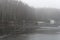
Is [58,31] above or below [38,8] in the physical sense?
below

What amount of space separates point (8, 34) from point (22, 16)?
131 cm

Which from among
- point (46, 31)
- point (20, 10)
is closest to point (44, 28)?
point (46, 31)

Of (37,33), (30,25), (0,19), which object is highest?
(0,19)

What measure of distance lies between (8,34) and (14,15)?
3.60 feet

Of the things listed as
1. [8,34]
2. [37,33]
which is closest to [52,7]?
[37,33]

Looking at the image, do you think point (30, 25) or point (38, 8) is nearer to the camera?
point (38, 8)

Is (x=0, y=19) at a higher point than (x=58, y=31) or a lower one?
higher

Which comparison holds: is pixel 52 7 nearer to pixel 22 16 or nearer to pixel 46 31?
pixel 46 31

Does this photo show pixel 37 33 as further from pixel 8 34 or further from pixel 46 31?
pixel 8 34

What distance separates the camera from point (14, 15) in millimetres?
5848

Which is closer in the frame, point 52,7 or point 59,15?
point 59,15

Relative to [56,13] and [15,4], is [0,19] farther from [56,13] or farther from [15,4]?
[56,13]

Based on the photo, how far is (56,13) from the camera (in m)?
5.34

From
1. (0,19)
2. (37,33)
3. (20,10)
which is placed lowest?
(37,33)
